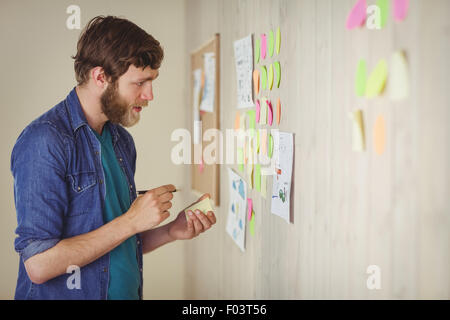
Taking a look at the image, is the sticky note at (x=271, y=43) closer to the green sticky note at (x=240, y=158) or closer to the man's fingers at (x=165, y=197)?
the green sticky note at (x=240, y=158)

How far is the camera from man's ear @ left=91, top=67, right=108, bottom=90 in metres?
1.12

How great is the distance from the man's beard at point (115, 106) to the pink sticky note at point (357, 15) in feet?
2.05

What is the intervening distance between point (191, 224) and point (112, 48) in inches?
22.2

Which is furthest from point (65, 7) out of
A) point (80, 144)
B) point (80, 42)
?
point (80, 144)


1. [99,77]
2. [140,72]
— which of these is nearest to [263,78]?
[140,72]

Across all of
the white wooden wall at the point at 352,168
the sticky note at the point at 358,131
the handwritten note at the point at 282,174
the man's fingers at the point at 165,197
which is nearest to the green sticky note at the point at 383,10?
the white wooden wall at the point at 352,168

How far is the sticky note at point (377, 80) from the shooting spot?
0.77m

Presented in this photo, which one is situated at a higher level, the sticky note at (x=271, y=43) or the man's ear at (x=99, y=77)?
the sticky note at (x=271, y=43)

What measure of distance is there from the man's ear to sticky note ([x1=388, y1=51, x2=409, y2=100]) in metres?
0.74

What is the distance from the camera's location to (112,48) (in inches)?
44.1

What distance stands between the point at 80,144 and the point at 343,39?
71 cm

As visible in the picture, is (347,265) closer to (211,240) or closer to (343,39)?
(343,39)
